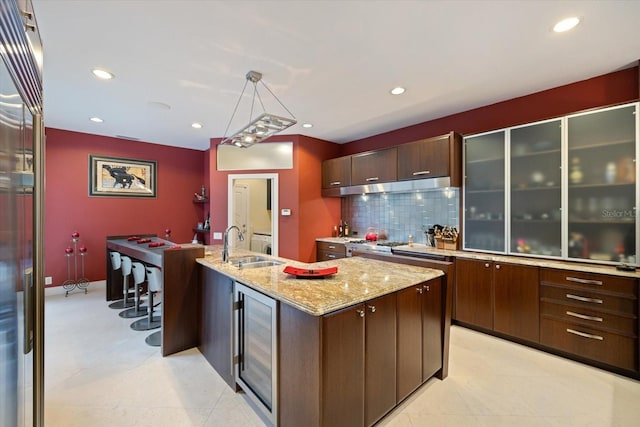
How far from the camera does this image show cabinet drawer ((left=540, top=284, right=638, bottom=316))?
2.21m

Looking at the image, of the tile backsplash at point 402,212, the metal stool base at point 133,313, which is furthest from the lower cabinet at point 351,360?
the metal stool base at point 133,313

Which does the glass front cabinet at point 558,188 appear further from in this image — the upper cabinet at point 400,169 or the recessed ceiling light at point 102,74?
the recessed ceiling light at point 102,74

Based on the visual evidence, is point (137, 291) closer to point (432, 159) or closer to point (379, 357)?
point (379, 357)

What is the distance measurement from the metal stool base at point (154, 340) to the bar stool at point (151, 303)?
234 millimetres

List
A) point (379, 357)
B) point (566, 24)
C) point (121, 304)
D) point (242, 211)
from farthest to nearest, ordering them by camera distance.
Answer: point (242, 211) < point (121, 304) < point (566, 24) < point (379, 357)

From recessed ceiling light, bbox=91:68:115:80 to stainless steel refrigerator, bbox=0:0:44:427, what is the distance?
1513mm

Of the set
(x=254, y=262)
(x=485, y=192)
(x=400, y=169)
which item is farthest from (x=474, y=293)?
(x=254, y=262)

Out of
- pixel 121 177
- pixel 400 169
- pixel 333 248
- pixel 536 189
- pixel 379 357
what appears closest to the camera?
pixel 379 357

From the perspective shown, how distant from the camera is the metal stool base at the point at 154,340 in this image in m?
2.84

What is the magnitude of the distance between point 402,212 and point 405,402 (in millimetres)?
2813

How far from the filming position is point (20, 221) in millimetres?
959

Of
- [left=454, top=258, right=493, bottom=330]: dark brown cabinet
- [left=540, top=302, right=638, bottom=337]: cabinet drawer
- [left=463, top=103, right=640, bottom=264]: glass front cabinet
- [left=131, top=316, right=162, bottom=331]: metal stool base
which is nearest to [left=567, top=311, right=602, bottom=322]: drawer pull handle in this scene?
[left=540, top=302, right=638, bottom=337]: cabinet drawer

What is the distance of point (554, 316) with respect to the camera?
2553 millimetres

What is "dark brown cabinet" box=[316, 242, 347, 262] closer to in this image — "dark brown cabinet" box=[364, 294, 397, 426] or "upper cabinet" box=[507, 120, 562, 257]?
"upper cabinet" box=[507, 120, 562, 257]
